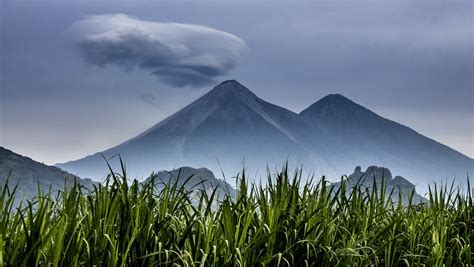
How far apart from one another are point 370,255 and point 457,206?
2.78 meters

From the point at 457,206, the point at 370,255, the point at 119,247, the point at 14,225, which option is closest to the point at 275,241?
the point at 370,255

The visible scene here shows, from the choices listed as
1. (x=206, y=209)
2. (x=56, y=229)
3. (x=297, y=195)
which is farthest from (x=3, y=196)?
(x=297, y=195)

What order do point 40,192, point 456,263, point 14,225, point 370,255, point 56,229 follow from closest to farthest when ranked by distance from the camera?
point 56,229 → point 14,225 → point 40,192 → point 370,255 → point 456,263

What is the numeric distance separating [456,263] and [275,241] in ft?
7.57

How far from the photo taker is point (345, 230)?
18.4ft

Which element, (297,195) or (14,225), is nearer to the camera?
(14,225)

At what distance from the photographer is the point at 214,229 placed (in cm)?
512

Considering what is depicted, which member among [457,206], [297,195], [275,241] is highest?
[457,206]

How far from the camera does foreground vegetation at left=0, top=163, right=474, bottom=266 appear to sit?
453 centimetres

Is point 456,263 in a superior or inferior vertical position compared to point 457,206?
inferior

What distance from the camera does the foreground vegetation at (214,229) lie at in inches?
178

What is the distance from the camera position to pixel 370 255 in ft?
18.0

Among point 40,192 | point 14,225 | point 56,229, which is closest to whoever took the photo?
point 56,229

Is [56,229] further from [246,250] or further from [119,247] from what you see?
[246,250]
